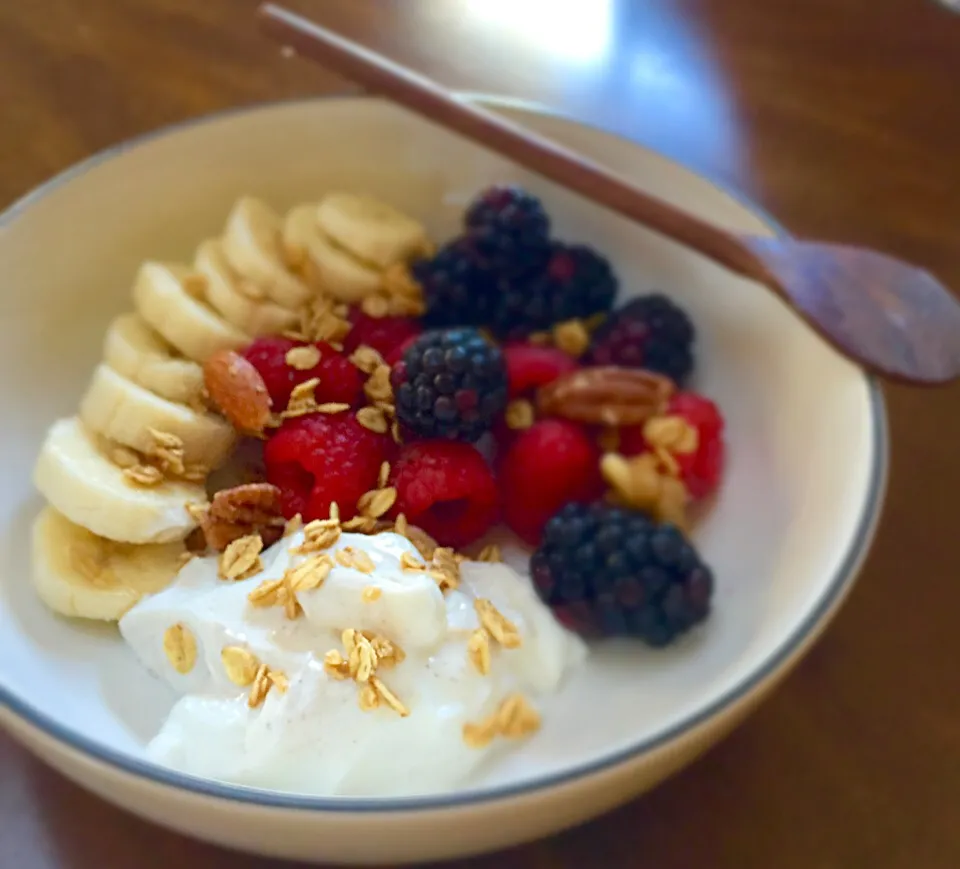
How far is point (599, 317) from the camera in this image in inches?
37.8

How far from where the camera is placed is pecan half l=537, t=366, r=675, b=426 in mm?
856

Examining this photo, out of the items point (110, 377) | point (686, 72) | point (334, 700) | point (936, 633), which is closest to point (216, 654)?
point (334, 700)

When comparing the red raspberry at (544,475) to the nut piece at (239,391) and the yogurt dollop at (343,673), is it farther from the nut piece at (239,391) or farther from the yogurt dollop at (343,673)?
the nut piece at (239,391)

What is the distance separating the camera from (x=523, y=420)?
88 cm

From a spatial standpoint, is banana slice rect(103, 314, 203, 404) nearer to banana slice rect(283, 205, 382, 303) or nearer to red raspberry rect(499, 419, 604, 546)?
banana slice rect(283, 205, 382, 303)

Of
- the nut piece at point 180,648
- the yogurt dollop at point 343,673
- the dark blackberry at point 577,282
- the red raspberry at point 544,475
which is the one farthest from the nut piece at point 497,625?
the dark blackberry at point 577,282

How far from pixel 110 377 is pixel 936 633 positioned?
2.34 ft

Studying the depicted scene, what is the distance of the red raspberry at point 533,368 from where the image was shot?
2.96ft

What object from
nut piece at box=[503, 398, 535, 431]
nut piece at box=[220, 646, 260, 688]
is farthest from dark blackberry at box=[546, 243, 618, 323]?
nut piece at box=[220, 646, 260, 688]

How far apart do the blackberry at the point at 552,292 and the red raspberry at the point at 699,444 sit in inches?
5.3

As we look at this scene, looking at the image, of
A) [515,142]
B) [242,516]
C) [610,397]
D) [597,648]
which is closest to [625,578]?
[597,648]

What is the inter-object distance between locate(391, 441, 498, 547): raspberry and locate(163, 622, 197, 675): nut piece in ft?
0.62

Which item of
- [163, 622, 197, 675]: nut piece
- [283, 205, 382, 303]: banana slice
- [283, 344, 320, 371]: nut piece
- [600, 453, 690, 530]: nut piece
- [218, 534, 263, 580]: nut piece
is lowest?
[163, 622, 197, 675]: nut piece

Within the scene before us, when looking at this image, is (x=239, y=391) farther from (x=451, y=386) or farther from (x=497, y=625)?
(x=497, y=625)
